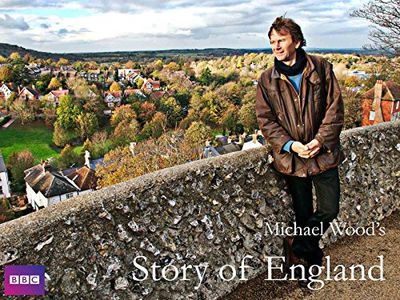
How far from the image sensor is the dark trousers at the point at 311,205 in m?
3.23

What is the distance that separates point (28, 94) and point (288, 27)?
67.1 metres

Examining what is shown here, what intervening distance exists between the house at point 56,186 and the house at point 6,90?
30349 millimetres

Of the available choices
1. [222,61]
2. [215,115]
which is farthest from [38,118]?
[222,61]

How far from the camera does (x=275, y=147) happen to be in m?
3.24

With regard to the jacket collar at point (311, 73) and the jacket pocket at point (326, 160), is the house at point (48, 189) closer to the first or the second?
the jacket pocket at point (326, 160)

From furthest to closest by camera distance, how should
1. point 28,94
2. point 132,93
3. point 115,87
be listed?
point 115,87 < point 28,94 < point 132,93

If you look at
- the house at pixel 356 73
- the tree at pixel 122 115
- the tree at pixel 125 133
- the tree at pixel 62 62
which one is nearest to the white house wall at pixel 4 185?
the tree at pixel 125 133

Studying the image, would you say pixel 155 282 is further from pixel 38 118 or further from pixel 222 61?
pixel 222 61

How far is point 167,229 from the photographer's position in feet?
10.2

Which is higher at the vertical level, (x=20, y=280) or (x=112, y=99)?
(x=20, y=280)

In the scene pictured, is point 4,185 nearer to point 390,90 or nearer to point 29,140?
point 29,140

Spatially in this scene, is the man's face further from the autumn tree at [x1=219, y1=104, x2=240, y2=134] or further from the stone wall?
Answer: the autumn tree at [x1=219, y1=104, x2=240, y2=134]

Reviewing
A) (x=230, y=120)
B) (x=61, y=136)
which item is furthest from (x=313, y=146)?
(x=61, y=136)

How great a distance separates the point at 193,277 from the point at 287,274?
3.14 feet
